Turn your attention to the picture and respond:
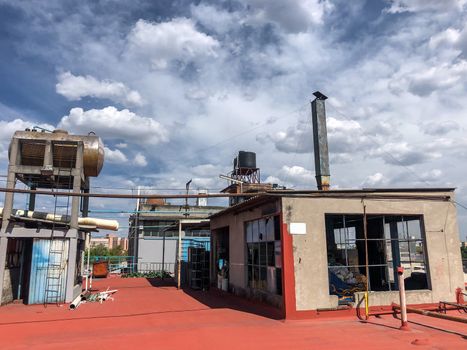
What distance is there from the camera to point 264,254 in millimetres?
14422

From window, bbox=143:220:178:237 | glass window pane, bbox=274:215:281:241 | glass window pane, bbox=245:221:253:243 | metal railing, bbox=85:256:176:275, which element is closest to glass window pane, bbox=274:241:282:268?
glass window pane, bbox=274:215:281:241

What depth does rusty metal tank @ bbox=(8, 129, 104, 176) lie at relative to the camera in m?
17.2

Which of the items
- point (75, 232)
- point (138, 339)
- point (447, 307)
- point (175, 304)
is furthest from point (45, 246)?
point (447, 307)

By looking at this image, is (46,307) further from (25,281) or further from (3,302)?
(25,281)

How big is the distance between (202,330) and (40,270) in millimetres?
8926

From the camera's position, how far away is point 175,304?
16062mm

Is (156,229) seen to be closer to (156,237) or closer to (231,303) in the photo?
(156,237)

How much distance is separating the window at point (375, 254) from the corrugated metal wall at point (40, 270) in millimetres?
11105

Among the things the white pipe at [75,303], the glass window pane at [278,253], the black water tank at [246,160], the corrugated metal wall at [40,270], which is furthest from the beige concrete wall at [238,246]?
the black water tank at [246,160]

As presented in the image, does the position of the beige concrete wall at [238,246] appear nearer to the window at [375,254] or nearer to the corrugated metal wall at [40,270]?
the window at [375,254]

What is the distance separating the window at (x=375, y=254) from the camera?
13.2 meters

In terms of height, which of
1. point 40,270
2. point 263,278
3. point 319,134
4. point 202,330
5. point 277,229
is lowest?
point 202,330

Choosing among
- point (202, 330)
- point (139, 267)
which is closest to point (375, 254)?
point (202, 330)

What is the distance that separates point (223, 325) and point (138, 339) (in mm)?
2713
